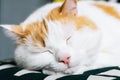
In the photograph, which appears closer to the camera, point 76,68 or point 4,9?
point 76,68

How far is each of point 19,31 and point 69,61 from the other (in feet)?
0.60

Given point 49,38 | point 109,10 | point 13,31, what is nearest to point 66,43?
point 49,38

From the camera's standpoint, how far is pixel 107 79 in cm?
72

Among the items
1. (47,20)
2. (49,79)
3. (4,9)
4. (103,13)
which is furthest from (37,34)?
(4,9)

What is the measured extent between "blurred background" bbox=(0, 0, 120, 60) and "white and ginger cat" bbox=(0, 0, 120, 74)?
0.88 m

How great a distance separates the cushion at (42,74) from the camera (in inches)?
29.4

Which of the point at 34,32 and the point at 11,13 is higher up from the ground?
the point at 11,13

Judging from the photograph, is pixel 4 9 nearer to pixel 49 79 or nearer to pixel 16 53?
pixel 16 53

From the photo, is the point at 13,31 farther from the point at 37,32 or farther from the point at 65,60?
the point at 65,60

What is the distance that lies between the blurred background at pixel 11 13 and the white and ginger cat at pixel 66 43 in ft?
2.89

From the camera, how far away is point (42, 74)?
0.79m

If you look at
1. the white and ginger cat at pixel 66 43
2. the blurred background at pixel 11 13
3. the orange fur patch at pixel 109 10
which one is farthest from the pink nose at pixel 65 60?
the blurred background at pixel 11 13

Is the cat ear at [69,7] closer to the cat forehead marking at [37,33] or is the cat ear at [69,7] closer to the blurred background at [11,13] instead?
the cat forehead marking at [37,33]

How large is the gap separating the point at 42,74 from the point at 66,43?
0.11m
